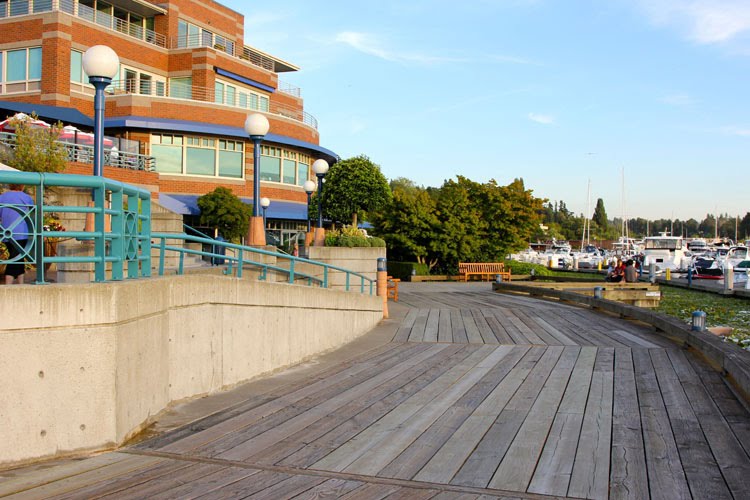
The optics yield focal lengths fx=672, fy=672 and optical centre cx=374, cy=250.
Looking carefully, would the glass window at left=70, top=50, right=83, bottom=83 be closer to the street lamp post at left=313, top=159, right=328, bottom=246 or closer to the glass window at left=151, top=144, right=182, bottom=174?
the glass window at left=151, top=144, right=182, bottom=174

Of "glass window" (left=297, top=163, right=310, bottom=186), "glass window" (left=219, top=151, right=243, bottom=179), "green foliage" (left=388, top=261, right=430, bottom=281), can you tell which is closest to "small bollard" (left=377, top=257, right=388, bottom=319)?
"green foliage" (left=388, top=261, right=430, bottom=281)

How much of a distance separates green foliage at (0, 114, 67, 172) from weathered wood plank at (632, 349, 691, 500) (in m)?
13.1

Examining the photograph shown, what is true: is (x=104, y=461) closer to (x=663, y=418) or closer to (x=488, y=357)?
(x=663, y=418)

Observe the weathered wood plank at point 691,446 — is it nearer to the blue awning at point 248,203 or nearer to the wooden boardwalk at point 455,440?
the wooden boardwalk at point 455,440

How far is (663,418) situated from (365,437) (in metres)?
2.92

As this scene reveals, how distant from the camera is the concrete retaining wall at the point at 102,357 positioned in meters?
5.09

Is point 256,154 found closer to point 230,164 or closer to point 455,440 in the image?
point 455,440

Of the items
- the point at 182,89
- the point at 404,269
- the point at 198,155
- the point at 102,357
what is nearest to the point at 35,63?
the point at 182,89

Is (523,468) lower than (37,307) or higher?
lower

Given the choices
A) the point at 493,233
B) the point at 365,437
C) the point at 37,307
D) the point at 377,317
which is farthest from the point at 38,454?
the point at 493,233

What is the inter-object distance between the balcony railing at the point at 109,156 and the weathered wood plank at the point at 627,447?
16979 millimetres

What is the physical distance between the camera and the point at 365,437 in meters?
5.90

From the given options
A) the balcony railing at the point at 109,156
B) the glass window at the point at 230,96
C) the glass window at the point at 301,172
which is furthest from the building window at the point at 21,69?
the glass window at the point at 301,172

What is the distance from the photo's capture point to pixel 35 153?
15.2 m
